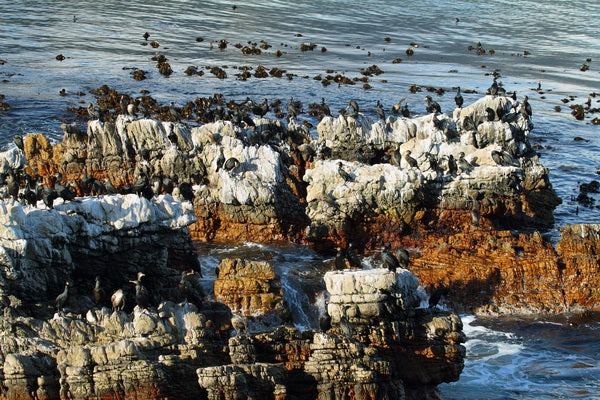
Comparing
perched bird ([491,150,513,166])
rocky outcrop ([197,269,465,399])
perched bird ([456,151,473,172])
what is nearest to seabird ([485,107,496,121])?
perched bird ([491,150,513,166])

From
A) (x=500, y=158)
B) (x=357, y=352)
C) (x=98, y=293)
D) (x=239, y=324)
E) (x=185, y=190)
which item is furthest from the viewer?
(x=500, y=158)

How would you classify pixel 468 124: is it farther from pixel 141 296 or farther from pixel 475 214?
pixel 141 296

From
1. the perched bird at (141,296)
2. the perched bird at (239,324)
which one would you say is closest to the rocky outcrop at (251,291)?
the perched bird at (239,324)

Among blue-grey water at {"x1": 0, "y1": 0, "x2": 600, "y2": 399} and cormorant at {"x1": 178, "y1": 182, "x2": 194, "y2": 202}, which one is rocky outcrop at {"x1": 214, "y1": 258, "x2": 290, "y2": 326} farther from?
cormorant at {"x1": 178, "y1": 182, "x2": 194, "y2": 202}

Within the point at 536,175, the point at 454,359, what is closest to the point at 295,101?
the point at 536,175

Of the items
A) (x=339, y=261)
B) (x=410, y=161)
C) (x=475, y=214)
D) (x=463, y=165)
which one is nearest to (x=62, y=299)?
(x=339, y=261)

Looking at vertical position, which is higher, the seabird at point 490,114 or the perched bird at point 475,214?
the seabird at point 490,114

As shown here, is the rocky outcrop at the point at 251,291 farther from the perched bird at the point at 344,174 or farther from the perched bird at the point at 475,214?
the perched bird at the point at 475,214
